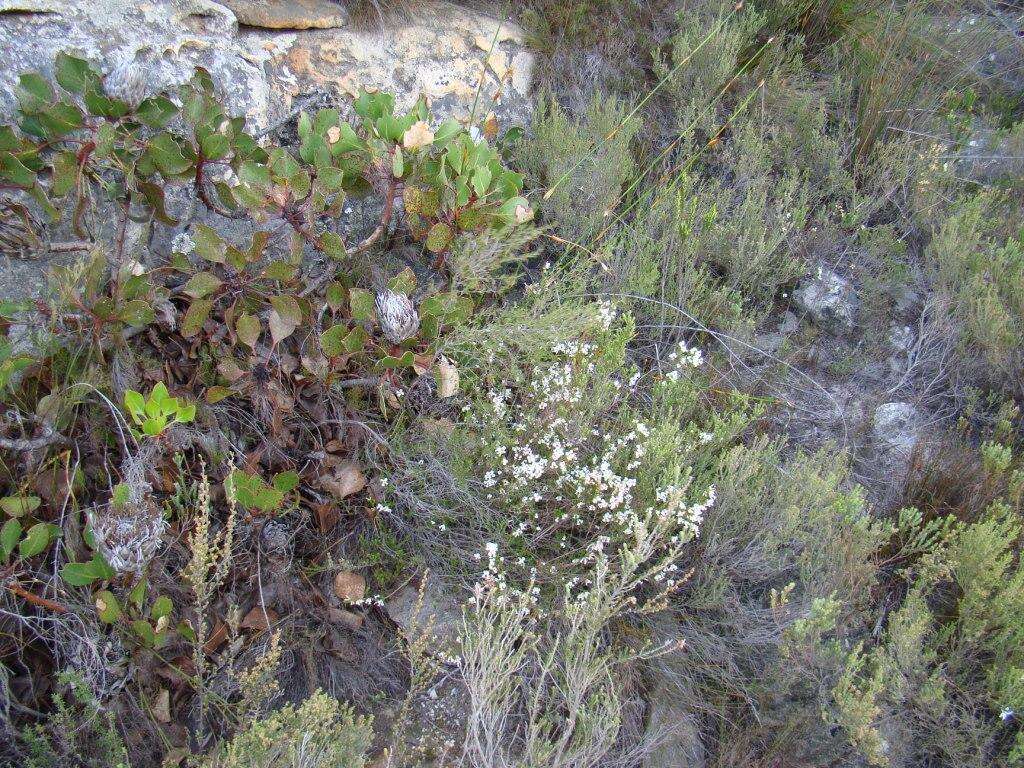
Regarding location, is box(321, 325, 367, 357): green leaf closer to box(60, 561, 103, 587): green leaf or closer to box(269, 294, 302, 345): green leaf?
box(269, 294, 302, 345): green leaf

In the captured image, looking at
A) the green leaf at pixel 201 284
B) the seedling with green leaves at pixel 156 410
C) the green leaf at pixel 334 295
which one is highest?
the green leaf at pixel 201 284

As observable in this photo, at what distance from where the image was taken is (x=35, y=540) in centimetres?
183

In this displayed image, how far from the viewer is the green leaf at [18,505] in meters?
1.85

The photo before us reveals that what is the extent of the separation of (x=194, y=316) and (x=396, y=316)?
58 cm

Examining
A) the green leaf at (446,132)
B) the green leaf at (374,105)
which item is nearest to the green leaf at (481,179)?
the green leaf at (446,132)

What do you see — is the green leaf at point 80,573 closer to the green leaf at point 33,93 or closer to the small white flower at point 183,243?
the small white flower at point 183,243

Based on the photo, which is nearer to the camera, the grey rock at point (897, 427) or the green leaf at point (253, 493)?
the green leaf at point (253, 493)

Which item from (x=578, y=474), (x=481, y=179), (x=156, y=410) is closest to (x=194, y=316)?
(x=156, y=410)

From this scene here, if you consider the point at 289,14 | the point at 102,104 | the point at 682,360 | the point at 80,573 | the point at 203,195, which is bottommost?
the point at 80,573

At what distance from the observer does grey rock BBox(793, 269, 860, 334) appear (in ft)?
10.6

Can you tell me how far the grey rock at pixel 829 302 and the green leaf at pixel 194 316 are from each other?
7.97 ft

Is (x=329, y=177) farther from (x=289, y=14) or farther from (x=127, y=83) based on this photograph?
(x=289, y=14)

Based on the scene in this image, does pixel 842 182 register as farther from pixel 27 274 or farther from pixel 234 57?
pixel 27 274

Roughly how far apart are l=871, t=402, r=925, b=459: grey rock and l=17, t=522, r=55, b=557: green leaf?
285cm
